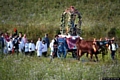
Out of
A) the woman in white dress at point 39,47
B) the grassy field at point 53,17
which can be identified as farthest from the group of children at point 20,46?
the grassy field at point 53,17

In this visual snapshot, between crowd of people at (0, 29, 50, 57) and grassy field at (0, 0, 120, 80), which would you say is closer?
crowd of people at (0, 29, 50, 57)

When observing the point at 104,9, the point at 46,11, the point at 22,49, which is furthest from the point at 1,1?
the point at 22,49

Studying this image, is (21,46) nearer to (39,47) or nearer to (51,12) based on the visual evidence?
(39,47)

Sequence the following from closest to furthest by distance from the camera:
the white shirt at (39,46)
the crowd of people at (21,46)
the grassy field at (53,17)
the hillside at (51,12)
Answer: the white shirt at (39,46)
the crowd of people at (21,46)
the grassy field at (53,17)
the hillside at (51,12)

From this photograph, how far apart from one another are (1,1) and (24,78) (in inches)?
1436

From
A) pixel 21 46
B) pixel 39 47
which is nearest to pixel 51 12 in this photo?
pixel 21 46

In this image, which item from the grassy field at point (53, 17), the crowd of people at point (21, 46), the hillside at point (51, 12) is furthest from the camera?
the hillside at point (51, 12)

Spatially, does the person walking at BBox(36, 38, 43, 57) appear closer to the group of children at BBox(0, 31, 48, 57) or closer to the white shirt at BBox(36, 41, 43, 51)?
the white shirt at BBox(36, 41, 43, 51)

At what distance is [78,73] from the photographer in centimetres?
1237

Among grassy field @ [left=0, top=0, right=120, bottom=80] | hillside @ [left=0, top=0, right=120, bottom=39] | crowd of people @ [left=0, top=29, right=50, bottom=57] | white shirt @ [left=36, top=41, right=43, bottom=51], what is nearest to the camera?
white shirt @ [left=36, top=41, right=43, bottom=51]

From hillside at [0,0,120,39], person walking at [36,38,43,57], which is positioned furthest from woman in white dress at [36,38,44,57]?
hillside at [0,0,120,39]

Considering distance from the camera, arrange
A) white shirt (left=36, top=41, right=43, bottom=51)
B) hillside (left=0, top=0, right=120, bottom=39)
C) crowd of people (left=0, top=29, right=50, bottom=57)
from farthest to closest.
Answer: hillside (left=0, top=0, right=120, bottom=39) → crowd of people (left=0, top=29, right=50, bottom=57) → white shirt (left=36, top=41, right=43, bottom=51)

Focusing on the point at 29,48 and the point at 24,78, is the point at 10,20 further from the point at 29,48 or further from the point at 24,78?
the point at 24,78

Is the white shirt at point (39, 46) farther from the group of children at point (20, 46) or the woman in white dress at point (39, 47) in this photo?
the group of children at point (20, 46)
